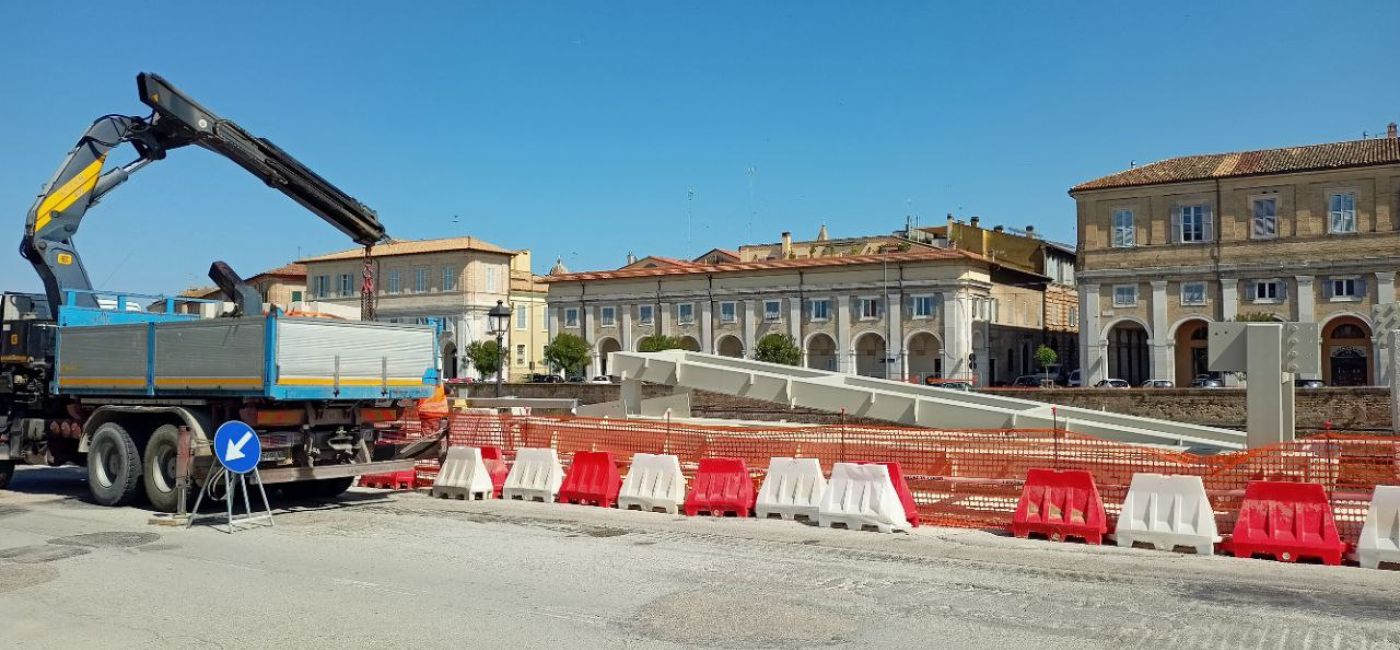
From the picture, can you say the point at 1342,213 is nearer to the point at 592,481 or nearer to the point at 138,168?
A: the point at 592,481

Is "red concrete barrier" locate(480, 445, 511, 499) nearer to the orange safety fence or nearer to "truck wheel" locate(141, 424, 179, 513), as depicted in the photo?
the orange safety fence

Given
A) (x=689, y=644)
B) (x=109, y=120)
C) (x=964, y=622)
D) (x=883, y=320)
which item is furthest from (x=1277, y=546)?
(x=883, y=320)

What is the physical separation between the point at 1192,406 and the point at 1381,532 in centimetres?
2708

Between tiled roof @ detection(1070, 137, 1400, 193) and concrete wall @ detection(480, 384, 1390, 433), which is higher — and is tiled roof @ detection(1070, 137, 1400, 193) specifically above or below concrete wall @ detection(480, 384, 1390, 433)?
above

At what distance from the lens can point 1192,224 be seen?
57188 mm

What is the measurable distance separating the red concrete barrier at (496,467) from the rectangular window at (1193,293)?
49728 millimetres

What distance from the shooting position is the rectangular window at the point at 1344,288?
52.9 m

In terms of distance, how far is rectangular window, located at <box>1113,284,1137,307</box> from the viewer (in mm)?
58191

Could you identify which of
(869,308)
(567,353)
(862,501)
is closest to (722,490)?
(862,501)

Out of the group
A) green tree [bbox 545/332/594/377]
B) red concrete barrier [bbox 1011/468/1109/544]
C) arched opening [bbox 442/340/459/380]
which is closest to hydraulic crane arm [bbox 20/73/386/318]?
red concrete barrier [bbox 1011/468/1109/544]

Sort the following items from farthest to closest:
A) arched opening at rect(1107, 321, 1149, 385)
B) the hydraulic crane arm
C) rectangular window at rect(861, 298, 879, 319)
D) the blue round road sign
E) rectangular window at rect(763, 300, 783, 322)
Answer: rectangular window at rect(763, 300, 783, 322) → rectangular window at rect(861, 298, 879, 319) → arched opening at rect(1107, 321, 1149, 385) → the hydraulic crane arm → the blue round road sign

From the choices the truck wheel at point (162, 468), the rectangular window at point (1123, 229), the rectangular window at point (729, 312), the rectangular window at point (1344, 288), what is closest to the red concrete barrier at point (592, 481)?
the truck wheel at point (162, 468)

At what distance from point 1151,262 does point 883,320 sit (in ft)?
49.7

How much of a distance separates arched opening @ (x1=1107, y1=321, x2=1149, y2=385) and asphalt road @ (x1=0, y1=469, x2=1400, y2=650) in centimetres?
5223
